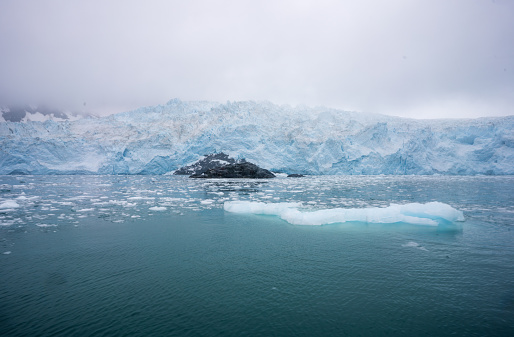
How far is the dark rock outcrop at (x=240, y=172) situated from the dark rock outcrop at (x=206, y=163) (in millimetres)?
7598

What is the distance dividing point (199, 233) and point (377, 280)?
18.7ft

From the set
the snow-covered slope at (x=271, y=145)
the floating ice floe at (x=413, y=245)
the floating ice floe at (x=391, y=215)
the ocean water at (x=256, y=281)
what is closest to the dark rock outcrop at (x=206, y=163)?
the snow-covered slope at (x=271, y=145)

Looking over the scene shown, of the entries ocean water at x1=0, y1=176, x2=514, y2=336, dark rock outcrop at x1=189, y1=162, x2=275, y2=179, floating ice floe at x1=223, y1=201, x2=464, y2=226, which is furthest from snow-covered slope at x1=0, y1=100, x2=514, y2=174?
ocean water at x1=0, y1=176, x2=514, y2=336

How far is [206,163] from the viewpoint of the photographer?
62.4 m

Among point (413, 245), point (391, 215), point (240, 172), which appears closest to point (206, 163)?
point (240, 172)

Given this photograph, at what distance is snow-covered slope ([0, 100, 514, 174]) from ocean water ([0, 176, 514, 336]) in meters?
47.5

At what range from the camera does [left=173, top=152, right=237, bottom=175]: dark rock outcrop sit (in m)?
61.3

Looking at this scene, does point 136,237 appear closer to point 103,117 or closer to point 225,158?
point 225,158

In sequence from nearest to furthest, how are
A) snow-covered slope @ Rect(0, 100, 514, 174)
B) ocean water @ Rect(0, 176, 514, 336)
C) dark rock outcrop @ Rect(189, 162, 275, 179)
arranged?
1. ocean water @ Rect(0, 176, 514, 336)
2. snow-covered slope @ Rect(0, 100, 514, 174)
3. dark rock outcrop @ Rect(189, 162, 275, 179)

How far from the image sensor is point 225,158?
201ft

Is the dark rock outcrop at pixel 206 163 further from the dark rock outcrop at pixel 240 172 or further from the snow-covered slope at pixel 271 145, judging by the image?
the dark rock outcrop at pixel 240 172

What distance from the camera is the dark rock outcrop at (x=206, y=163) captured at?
201ft

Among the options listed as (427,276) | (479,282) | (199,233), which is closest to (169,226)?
(199,233)

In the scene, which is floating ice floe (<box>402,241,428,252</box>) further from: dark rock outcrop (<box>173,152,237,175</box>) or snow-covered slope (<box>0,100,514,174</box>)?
dark rock outcrop (<box>173,152,237,175</box>)
